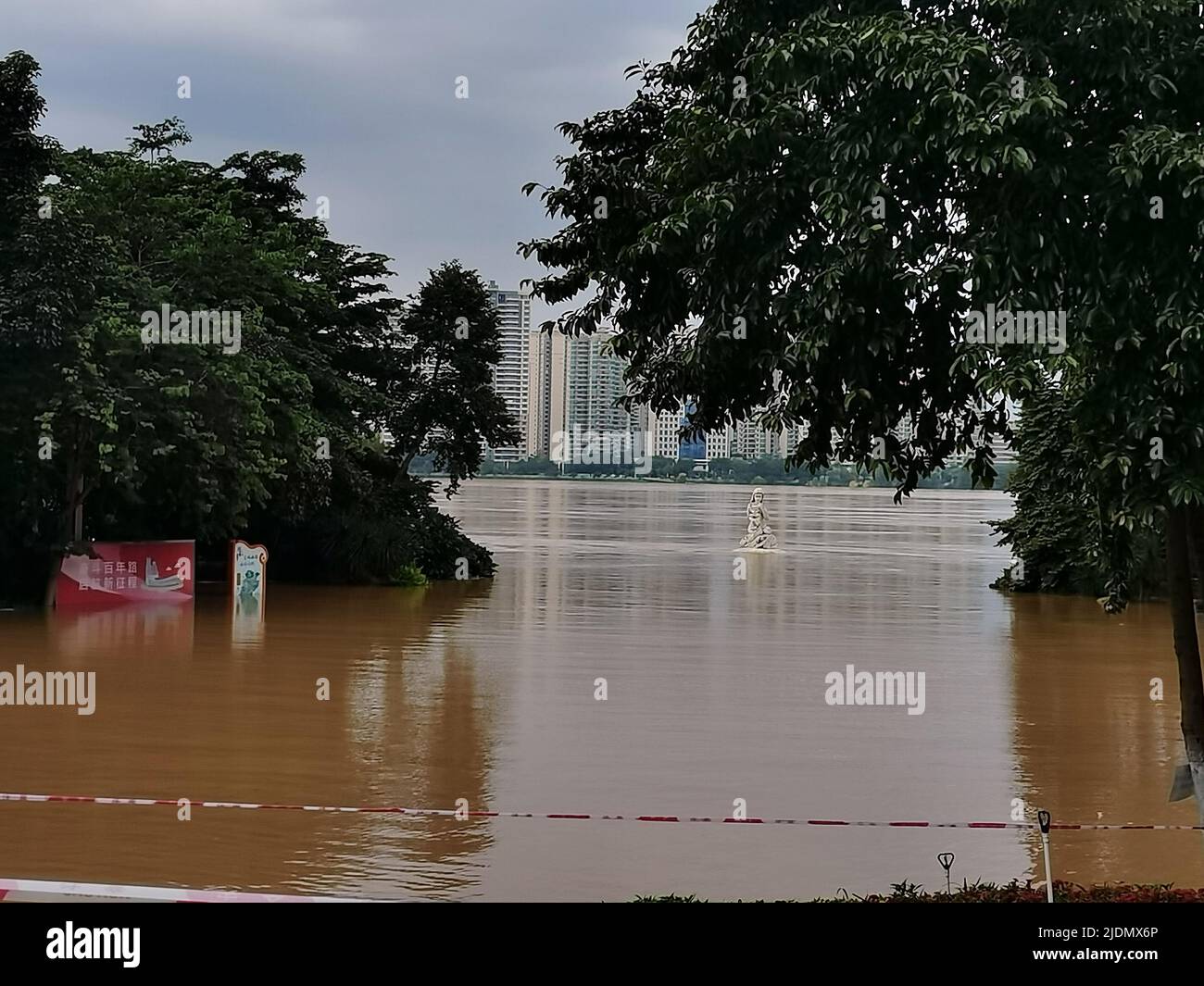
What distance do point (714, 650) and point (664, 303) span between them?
654 inches

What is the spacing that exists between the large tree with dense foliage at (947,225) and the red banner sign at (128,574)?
2274 centimetres

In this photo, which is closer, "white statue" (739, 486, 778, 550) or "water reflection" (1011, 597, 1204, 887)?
"water reflection" (1011, 597, 1204, 887)

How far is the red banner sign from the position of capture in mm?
29156

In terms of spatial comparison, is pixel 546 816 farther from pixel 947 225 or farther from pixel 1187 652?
pixel 947 225

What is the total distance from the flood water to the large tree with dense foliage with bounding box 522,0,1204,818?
342 centimetres

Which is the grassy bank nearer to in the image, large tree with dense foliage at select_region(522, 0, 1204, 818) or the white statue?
large tree with dense foliage at select_region(522, 0, 1204, 818)

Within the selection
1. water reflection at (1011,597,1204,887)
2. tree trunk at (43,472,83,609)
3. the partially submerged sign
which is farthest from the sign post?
water reflection at (1011,597,1204,887)

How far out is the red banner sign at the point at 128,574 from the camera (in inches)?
1148

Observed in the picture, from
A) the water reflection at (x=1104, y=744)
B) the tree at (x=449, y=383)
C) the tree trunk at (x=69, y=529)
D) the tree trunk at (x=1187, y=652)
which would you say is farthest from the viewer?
the tree at (x=449, y=383)

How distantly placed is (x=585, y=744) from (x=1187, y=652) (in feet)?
25.7

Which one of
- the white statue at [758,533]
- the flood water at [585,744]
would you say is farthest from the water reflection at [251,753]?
the white statue at [758,533]

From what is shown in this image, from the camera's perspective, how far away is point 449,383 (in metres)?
39.1

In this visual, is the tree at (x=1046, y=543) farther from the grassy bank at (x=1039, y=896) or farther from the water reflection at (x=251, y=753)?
the grassy bank at (x=1039, y=896)

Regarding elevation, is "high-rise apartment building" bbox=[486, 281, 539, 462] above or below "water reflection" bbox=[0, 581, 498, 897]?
above
